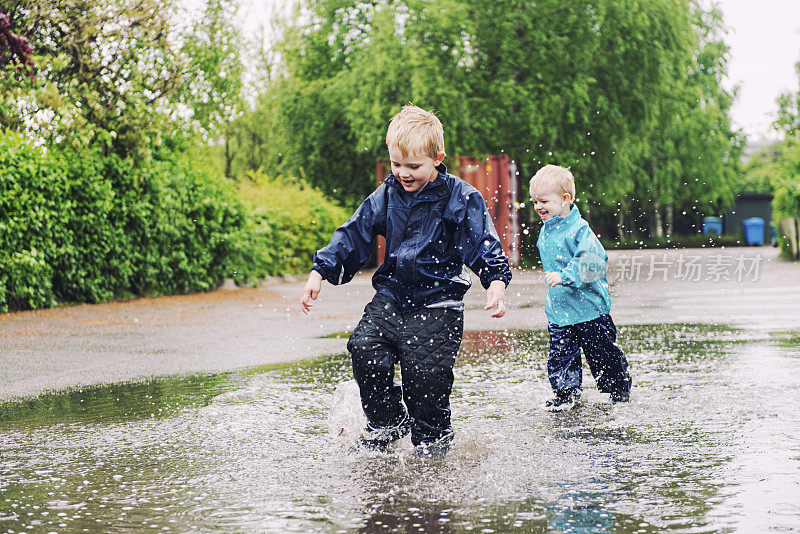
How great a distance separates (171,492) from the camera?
3.89 meters

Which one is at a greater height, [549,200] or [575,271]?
[549,200]

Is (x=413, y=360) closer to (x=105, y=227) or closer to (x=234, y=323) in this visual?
(x=234, y=323)

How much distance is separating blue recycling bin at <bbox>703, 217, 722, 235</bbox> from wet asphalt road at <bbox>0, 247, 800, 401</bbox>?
3835cm

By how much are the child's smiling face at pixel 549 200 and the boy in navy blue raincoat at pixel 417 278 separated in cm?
121

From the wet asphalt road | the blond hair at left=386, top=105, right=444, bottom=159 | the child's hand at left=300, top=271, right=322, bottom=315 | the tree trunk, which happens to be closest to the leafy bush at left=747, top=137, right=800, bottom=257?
the wet asphalt road

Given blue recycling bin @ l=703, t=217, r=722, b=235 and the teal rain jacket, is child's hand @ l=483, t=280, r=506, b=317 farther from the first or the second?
blue recycling bin @ l=703, t=217, r=722, b=235

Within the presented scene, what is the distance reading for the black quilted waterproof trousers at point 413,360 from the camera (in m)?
4.46

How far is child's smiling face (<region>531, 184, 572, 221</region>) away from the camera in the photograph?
5738mm

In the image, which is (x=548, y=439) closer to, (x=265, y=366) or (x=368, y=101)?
(x=265, y=366)

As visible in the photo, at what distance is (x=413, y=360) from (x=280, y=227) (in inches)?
704

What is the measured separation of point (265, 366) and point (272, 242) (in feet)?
43.3

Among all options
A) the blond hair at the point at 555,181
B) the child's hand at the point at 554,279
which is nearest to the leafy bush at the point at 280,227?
the blond hair at the point at 555,181

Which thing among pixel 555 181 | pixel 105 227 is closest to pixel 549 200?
pixel 555 181

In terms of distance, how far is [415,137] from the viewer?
438 centimetres
